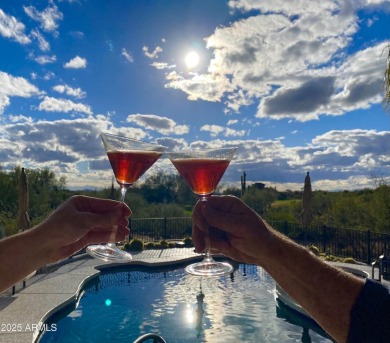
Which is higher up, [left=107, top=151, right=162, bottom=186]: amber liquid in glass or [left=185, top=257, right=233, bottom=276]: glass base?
[left=107, top=151, right=162, bottom=186]: amber liquid in glass

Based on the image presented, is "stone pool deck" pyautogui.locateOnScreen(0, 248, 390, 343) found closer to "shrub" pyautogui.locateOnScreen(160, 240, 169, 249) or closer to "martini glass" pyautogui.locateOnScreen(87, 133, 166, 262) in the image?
"shrub" pyautogui.locateOnScreen(160, 240, 169, 249)

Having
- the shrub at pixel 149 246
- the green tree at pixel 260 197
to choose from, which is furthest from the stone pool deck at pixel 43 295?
the green tree at pixel 260 197

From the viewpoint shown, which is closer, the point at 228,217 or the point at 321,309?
the point at 321,309

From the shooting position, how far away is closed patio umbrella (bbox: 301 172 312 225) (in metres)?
15.0

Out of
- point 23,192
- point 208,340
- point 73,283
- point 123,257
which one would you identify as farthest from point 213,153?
point 23,192

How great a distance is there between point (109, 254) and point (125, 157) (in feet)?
1.82

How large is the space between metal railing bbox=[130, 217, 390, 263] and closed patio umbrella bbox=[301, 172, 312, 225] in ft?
1.51

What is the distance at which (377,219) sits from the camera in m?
17.6

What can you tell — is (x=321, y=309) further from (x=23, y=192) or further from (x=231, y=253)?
(x=23, y=192)

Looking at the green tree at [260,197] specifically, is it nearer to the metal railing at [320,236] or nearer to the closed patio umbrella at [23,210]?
the metal railing at [320,236]

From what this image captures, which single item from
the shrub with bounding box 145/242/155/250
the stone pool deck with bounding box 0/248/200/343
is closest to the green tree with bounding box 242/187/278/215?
the shrub with bounding box 145/242/155/250

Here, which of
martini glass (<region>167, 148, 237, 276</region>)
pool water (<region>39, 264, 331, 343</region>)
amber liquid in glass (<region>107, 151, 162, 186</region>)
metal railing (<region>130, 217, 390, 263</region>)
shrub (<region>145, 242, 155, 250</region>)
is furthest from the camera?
shrub (<region>145, 242, 155, 250</region>)

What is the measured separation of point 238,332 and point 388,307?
6.96 metres

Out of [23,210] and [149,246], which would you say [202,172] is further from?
[149,246]
